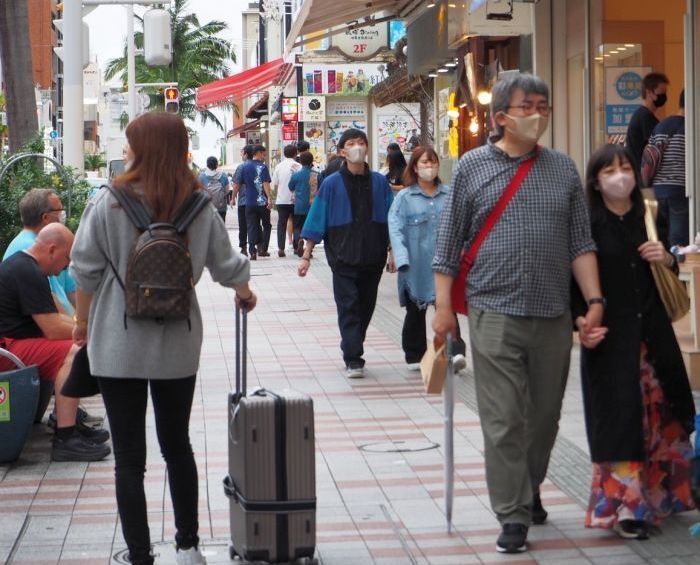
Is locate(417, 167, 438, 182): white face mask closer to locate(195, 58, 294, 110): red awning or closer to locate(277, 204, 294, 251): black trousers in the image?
locate(277, 204, 294, 251): black trousers

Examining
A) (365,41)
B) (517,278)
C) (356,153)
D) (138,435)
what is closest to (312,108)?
(365,41)

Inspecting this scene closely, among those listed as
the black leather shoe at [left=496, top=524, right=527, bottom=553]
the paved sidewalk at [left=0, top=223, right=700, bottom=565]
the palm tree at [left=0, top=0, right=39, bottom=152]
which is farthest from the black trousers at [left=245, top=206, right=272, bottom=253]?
the black leather shoe at [left=496, top=524, right=527, bottom=553]

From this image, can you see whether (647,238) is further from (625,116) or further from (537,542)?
(625,116)

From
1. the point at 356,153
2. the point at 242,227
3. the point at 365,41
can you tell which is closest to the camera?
the point at 356,153

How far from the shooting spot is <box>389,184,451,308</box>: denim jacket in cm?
1011

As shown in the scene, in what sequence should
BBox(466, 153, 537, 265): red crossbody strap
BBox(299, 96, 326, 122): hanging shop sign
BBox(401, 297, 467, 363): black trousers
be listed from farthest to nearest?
BBox(299, 96, 326, 122): hanging shop sign, BBox(401, 297, 467, 363): black trousers, BBox(466, 153, 537, 265): red crossbody strap

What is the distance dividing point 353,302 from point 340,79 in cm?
2594

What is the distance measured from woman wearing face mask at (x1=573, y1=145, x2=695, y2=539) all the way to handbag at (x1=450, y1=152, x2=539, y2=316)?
16.2 inches

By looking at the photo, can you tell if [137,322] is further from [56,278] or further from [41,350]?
[56,278]

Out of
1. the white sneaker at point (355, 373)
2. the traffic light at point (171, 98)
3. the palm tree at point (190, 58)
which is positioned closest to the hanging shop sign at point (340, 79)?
the traffic light at point (171, 98)

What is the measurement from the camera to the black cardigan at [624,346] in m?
5.66

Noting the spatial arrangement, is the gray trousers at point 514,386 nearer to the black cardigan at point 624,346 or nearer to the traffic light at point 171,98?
the black cardigan at point 624,346

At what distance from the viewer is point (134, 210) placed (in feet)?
16.6

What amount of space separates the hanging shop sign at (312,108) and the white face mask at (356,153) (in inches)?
1000
